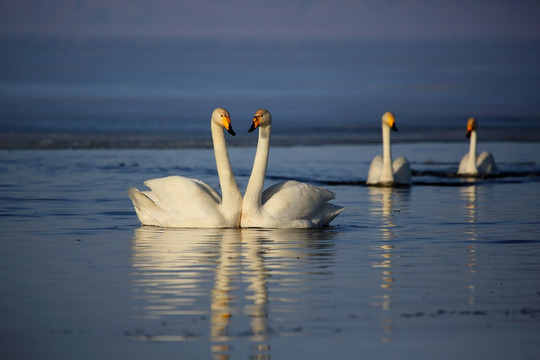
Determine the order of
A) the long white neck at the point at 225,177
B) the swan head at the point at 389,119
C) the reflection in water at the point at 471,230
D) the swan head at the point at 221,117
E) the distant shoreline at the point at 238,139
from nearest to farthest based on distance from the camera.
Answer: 1. the reflection in water at the point at 471,230
2. the long white neck at the point at 225,177
3. the swan head at the point at 221,117
4. the swan head at the point at 389,119
5. the distant shoreline at the point at 238,139

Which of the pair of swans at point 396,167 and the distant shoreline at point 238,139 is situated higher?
the distant shoreline at point 238,139

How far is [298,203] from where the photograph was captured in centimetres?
1310

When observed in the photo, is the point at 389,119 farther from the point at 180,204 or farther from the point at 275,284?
the point at 275,284

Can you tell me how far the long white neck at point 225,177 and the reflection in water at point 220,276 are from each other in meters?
0.49

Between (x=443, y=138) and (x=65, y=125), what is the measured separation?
714 inches

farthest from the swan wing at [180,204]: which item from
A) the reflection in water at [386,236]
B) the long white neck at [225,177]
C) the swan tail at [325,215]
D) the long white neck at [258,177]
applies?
the reflection in water at [386,236]

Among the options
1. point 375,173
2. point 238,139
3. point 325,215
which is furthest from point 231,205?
point 238,139

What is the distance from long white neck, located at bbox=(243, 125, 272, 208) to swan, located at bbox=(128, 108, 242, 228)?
227mm

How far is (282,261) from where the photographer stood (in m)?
10.1

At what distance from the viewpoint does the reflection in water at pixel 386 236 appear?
7.32m

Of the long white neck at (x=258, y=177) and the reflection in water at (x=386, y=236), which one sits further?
the long white neck at (x=258, y=177)

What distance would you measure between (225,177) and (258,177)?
1.51ft

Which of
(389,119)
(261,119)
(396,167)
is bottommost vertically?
(396,167)

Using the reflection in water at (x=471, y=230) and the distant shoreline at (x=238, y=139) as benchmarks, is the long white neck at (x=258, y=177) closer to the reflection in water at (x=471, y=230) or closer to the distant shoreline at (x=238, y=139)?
the reflection in water at (x=471, y=230)
